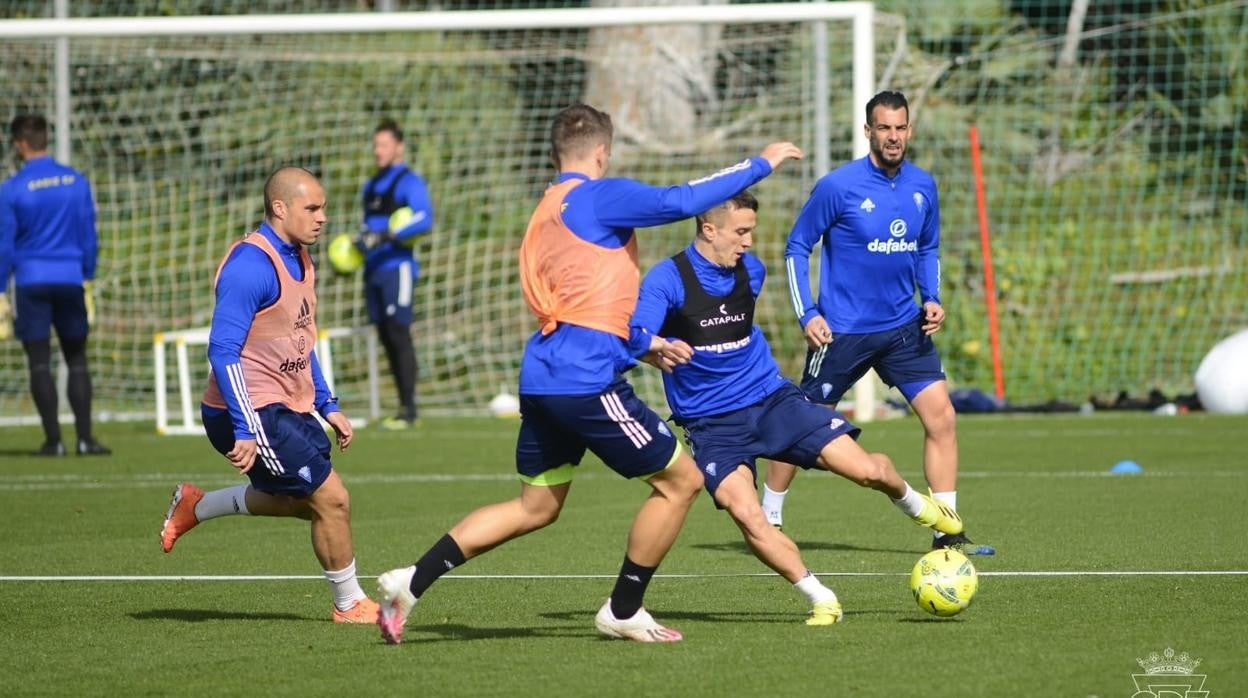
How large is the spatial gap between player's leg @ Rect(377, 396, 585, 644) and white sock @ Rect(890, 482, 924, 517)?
1750 mm

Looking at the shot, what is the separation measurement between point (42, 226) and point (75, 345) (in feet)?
3.17

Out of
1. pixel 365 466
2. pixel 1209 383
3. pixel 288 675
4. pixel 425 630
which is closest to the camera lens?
pixel 288 675

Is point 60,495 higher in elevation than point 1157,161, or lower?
lower

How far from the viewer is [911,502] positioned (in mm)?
7816

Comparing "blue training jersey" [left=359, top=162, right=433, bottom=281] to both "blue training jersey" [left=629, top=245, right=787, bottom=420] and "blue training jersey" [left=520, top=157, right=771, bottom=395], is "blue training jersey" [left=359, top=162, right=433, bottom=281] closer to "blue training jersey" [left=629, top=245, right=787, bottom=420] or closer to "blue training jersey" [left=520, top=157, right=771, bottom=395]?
"blue training jersey" [left=629, top=245, right=787, bottom=420]

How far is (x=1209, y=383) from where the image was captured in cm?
1675

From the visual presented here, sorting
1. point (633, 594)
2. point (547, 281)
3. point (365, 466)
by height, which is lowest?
point (365, 466)

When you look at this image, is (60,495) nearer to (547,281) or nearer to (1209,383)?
(547,281)

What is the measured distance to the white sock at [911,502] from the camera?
7777 millimetres

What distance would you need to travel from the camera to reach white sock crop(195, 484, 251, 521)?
24.3 feet

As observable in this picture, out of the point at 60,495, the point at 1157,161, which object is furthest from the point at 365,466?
the point at 1157,161

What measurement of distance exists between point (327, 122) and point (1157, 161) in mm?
8889

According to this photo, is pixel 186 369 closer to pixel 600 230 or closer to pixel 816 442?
pixel 816 442

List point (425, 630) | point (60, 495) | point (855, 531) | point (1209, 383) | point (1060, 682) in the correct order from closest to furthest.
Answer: point (1060, 682)
point (425, 630)
point (855, 531)
point (60, 495)
point (1209, 383)
